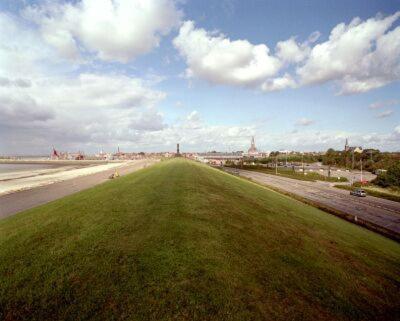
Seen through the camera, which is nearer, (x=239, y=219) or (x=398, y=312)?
(x=398, y=312)

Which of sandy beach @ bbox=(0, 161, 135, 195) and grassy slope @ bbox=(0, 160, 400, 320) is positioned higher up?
grassy slope @ bbox=(0, 160, 400, 320)

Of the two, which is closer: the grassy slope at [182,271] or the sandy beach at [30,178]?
the grassy slope at [182,271]

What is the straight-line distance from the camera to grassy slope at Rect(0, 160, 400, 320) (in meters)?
7.65

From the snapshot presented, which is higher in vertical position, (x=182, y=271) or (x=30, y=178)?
(x=182, y=271)

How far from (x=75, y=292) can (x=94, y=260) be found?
1963mm

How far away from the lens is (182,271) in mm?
9172

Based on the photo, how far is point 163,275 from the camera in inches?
350

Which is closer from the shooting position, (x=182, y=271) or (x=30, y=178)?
(x=182, y=271)

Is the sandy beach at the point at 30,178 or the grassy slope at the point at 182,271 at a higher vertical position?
the grassy slope at the point at 182,271

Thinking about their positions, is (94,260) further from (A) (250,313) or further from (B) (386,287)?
(B) (386,287)

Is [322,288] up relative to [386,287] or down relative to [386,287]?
up

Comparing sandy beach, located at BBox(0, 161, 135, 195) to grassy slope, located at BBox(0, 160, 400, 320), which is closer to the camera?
grassy slope, located at BBox(0, 160, 400, 320)

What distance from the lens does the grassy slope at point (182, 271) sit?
7.65 meters

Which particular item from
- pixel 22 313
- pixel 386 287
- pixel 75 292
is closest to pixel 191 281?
pixel 75 292
